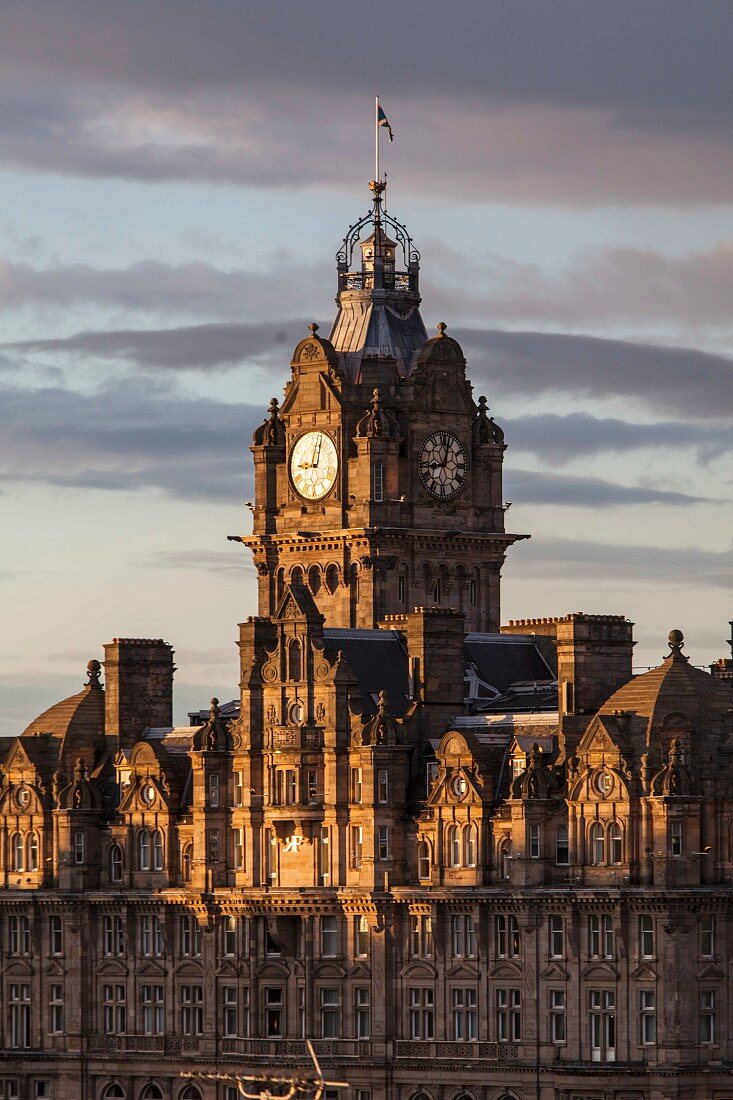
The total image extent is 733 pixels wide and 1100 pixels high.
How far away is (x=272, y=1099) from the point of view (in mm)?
147500

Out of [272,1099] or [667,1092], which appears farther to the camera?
[667,1092]

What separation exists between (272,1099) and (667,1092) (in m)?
55.6

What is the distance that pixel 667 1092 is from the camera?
19988 centimetres
